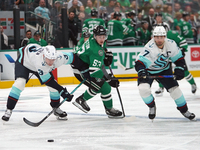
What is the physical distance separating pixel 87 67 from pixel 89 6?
410 cm

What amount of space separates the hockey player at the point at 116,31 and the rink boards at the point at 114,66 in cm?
15

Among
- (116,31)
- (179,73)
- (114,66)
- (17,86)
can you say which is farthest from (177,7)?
(17,86)

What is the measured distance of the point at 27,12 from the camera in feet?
25.6

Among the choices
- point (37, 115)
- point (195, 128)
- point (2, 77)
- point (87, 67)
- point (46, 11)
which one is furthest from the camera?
point (46, 11)

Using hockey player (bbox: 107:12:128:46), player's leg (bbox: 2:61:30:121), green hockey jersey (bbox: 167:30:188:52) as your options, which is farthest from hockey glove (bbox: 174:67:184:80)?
hockey player (bbox: 107:12:128:46)

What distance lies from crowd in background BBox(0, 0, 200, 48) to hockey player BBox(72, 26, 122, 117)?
324 cm

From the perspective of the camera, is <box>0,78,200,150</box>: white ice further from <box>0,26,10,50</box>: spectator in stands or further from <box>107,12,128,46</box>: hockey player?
<box>107,12,128,46</box>: hockey player

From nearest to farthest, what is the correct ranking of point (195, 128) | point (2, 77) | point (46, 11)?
point (195, 128) < point (2, 77) < point (46, 11)

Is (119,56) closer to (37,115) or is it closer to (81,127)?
(37,115)

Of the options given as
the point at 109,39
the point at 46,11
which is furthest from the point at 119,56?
the point at 46,11

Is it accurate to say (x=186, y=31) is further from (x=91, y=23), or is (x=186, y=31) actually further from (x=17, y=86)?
(x=17, y=86)

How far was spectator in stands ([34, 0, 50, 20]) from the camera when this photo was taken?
7.89 metres

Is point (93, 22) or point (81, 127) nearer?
point (81, 127)

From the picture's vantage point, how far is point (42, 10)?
26.1 feet
